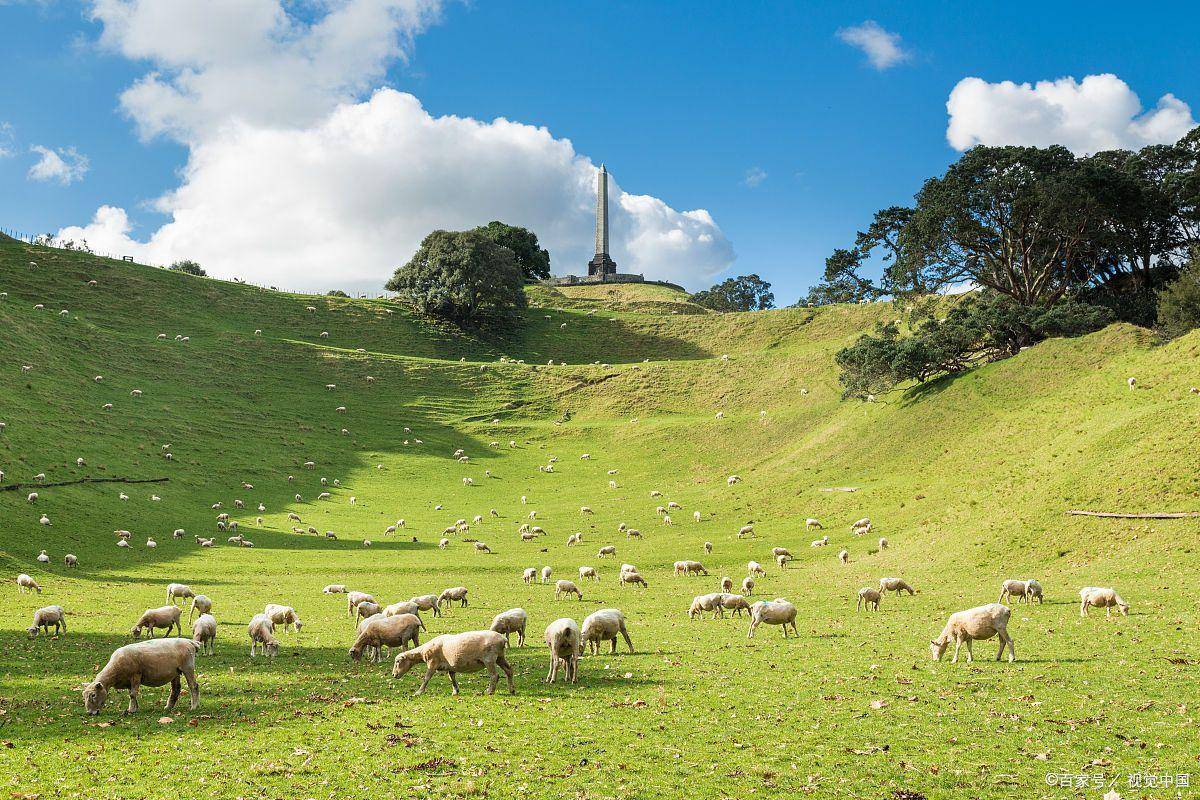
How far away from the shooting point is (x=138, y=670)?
16.6m

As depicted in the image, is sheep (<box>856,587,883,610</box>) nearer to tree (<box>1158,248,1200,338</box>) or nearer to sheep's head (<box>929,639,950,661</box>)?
sheep's head (<box>929,639,950,661</box>)

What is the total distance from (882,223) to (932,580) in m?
55.4

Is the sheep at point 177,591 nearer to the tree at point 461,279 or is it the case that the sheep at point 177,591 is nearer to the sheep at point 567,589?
the sheep at point 567,589

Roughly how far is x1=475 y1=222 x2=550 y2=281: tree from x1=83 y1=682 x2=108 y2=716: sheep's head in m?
176

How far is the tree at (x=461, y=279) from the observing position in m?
134

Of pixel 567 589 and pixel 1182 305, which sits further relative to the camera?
pixel 1182 305

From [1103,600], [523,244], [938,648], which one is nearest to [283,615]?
[938,648]

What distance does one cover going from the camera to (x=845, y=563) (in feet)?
148

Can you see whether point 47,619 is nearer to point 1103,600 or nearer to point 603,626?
point 603,626

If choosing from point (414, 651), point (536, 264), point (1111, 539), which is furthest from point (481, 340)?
point (414, 651)

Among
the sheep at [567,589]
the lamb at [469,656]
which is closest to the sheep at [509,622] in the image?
the lamb at [469,656]

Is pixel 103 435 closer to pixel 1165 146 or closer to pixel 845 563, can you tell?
pixel 845 563

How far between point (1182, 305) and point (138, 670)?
80962mm

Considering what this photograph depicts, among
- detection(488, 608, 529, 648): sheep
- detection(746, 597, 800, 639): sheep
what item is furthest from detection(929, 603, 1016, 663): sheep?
detection(488, 608, 529, 648): sheep
